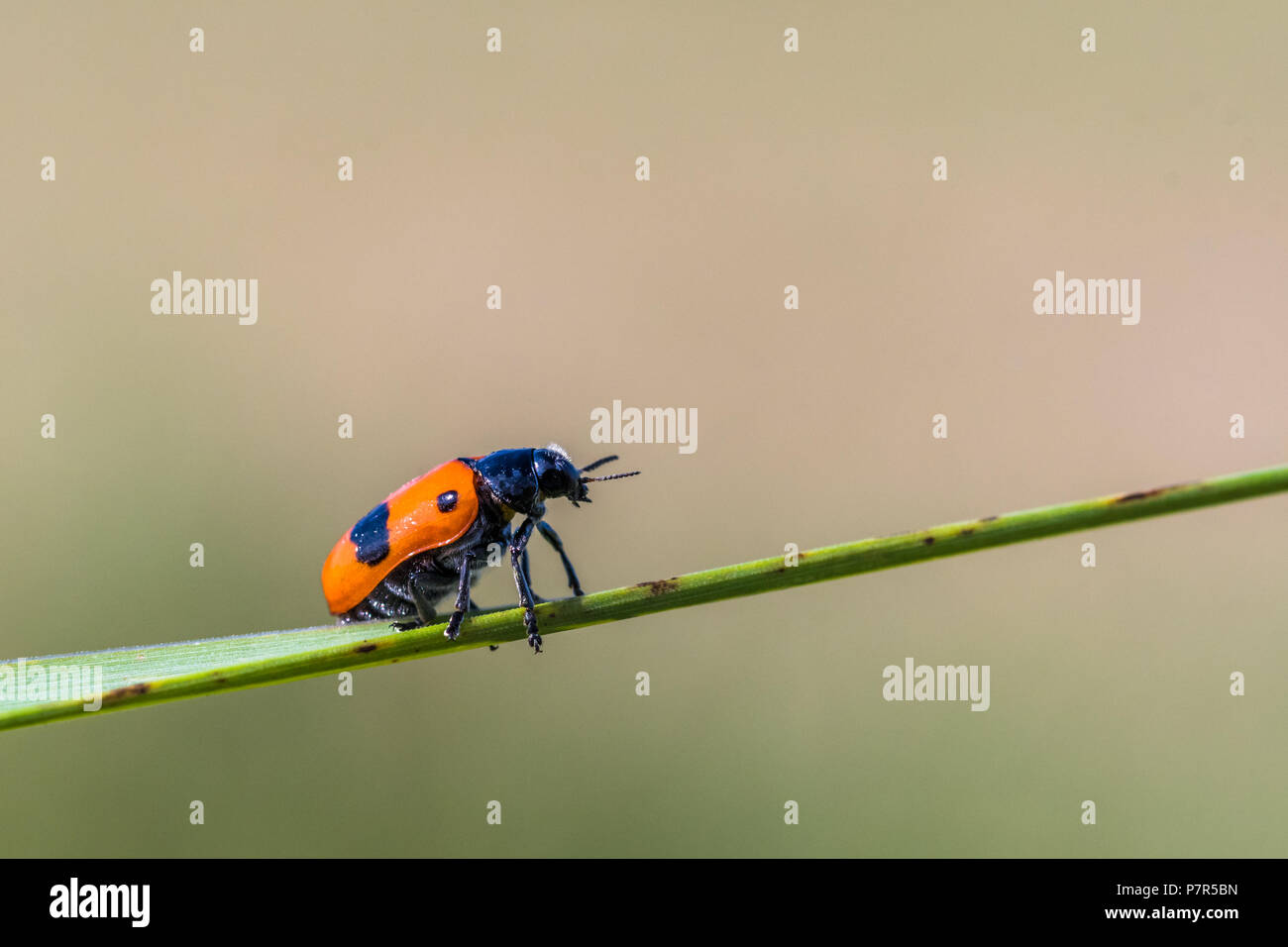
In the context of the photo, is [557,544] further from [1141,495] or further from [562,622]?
[1141,495]

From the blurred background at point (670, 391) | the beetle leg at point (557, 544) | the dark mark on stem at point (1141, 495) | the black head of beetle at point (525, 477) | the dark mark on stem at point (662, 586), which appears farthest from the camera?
the blurred background at point (670, 391)

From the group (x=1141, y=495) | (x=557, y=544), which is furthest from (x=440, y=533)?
(x=1141, y=495)

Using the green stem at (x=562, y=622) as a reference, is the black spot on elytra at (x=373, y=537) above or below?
above

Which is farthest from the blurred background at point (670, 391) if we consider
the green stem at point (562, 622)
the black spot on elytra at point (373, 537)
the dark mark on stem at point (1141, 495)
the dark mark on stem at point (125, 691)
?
the dark mark on stem at point (1141, 495)

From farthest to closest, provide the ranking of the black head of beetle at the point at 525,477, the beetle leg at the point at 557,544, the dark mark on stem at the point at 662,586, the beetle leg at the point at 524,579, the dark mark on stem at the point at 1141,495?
1. the beetle leg at the point at 557,544
2. the black head of beetle at the point at 525,477
3. the beetle leg at the point at 524,579
4. the dark mark on stem at the point at 662,586
5. the dark mark on stem at the point at 1141,495

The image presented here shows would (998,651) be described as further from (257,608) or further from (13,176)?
(13,176)

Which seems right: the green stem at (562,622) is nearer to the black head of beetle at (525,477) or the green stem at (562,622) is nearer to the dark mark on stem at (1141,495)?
the dark mark on stem at (1141,495)
